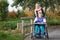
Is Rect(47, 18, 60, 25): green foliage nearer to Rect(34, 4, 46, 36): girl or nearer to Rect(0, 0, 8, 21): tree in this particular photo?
Rect(0, 0, 8, 21): tree

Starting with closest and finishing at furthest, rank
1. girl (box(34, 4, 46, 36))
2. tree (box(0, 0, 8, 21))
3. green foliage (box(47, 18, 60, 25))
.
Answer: girl (box(34, 4, 46, 36))
green foliage (box(47, 18, 60, 25))
tree (box(0, 0, 8, 21))

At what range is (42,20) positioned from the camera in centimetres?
1285

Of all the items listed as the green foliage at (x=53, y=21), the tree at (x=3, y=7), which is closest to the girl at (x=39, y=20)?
the green foliage at (x=53, y=21)

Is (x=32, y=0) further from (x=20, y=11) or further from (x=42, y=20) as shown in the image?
(x=42, y=20)

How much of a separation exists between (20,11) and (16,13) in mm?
582

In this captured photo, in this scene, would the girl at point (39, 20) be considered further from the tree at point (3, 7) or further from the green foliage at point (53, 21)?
the tree at point (3, 7)

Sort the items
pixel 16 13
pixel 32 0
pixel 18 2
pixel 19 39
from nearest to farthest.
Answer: pixel 19 39 → pixel 32 0 → pixel 18 2 → pixel 16 13

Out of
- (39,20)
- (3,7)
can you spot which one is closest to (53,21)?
(3,7)

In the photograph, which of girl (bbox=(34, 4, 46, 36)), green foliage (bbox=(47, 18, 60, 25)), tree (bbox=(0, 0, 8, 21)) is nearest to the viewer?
A: girl (bbox=(34, 4, 46, 36))

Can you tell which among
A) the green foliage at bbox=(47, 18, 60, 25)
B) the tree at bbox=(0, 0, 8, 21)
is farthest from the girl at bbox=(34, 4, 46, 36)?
the tree at bbox=(0, 0, 8, 21)

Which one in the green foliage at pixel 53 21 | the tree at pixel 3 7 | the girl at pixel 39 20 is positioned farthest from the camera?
the tree at pixel 3 7

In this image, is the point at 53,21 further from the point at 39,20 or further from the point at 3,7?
the point at 39,20

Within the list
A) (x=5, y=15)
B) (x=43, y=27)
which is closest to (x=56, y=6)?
(x=5, y=15)

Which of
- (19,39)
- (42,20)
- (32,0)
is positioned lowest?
(19,39)
